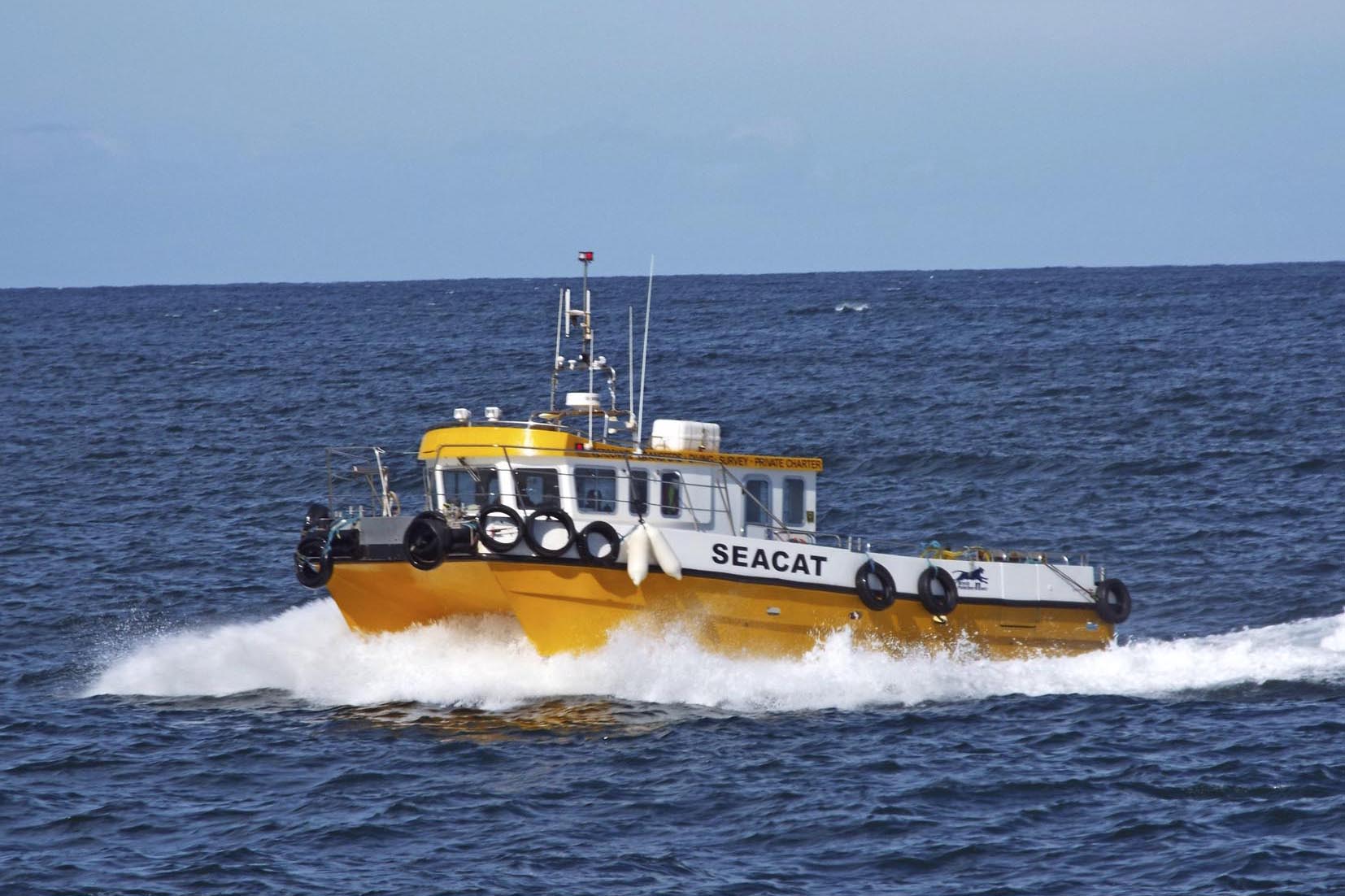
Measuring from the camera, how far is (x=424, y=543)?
18484mm

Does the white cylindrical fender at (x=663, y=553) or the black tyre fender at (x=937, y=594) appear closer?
the white cylindrical fender at (x=663, y=553)

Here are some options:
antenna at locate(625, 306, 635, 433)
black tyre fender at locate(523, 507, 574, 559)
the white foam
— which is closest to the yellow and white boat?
black tyre fender at locate(523, 507, 574, 559)

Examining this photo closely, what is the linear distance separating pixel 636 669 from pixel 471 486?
307cm

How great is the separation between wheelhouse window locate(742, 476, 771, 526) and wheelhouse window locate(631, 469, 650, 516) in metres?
1.51

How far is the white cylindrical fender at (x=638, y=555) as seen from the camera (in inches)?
722

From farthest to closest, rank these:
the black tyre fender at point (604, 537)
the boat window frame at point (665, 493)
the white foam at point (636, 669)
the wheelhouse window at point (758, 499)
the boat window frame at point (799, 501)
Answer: the boat window frame at point (799, 501), the wheelhouse window at point (758, 499), the boat window frame at point (665, 493), the white foam at point (636, 669), the black tyre fender at point (604, 537)

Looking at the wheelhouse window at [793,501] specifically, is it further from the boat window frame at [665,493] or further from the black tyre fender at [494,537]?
the black tyre fender at [494,537]

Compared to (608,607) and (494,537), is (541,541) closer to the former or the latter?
(494,537)

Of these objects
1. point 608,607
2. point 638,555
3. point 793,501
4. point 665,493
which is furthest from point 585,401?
point 793,501

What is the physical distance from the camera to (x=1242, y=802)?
15.4 m

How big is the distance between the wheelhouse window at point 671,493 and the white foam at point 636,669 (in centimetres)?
178

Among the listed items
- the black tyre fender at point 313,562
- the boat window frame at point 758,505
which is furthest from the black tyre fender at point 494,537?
the boat window frame at point 758,505

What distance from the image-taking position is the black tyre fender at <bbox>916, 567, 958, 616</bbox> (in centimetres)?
2030

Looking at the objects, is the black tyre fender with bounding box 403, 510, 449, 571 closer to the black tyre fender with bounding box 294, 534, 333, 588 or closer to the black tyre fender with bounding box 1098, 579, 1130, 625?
the black tyre fender with bounding box 294, 534, 333, 588
